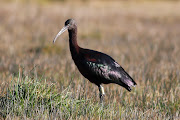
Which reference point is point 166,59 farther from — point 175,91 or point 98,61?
point 98,61

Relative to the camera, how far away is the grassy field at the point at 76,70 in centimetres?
Result: 411

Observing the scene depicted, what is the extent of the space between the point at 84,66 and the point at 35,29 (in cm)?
913

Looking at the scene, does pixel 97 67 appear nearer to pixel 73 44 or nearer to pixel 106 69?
pixel 106 69

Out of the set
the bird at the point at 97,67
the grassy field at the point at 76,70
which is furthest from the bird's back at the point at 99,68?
the grassy field at the point at 76,70

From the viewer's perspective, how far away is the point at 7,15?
1534cm

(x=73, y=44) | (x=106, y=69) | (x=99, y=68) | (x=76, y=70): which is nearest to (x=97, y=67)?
(x=99, y=68)

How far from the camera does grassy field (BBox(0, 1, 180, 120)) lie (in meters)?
4.11

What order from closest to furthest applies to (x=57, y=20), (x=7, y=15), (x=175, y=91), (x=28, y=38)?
1. (x=175, y=91)
2. (x=28, y=38)
3. (x=7, y=15)
4. (x=57, y=20)

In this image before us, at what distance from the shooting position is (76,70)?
7145 mm

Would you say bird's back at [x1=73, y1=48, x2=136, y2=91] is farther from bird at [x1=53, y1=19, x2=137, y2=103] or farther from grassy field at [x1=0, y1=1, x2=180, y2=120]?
grassy field at [x1=0, y1=1, x2=180, y2=120]

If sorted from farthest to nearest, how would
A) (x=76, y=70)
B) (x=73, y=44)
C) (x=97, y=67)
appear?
(x=76, y=70)
(x=73, y=44)
(x=97, y=67)

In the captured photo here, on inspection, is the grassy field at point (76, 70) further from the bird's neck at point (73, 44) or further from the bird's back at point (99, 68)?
the bird's neck at point (73, 44)

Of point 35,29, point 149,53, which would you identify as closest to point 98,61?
point 149,53

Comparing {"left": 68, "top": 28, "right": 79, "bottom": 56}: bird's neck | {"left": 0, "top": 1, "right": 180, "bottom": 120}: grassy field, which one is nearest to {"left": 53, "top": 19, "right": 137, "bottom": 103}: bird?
{"left": 68, "top": 28, "right": 79, "bottom": 56}: bird's neck
